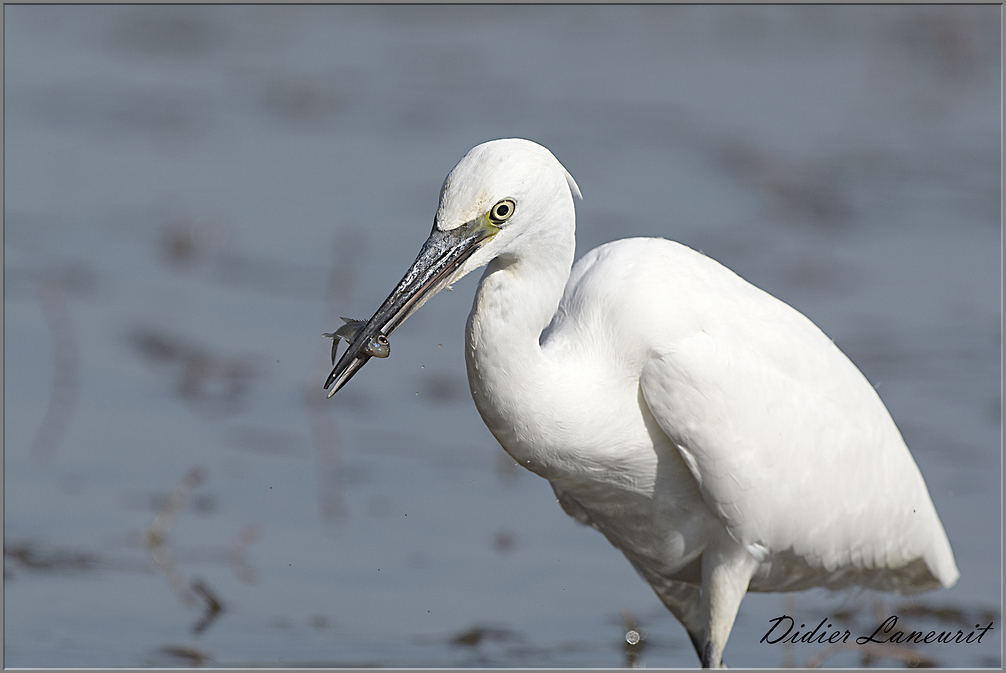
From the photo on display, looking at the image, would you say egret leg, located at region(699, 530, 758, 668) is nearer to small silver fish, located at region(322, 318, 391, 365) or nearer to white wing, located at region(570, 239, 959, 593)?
white wing, located at region(570, 239, 959, 593)

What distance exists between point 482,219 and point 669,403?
0.97 m

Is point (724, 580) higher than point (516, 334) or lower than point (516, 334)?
lower

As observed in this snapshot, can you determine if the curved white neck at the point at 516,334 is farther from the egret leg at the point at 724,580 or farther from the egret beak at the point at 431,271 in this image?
the egret leg at the point at 724,580

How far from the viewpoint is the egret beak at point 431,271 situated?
3.96 metres

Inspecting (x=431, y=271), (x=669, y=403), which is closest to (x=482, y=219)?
(x=431, y=271)

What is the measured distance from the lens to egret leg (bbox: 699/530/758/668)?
4914 millimetres

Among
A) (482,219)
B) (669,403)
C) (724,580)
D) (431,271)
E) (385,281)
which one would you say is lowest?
(385,281)

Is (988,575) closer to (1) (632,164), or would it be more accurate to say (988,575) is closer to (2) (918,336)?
(2) (918,336)

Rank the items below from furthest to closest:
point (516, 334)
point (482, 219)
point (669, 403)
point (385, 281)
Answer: point (385, 281) → point (669, 403) → point (516, 334) → point (482, 219)

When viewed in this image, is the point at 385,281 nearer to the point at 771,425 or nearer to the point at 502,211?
the point at 771,425

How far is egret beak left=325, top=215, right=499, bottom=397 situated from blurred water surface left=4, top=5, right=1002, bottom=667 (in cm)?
193

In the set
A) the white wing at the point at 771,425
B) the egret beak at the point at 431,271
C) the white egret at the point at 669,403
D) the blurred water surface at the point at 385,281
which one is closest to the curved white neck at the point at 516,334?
the white egret at the point at 669,403

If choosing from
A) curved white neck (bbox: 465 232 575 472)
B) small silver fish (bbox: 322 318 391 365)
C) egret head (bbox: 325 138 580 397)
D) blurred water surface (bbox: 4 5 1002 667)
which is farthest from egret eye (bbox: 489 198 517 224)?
blurred water surface (bbox: 4 5 1002 667)

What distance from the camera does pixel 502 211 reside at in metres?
3.95
